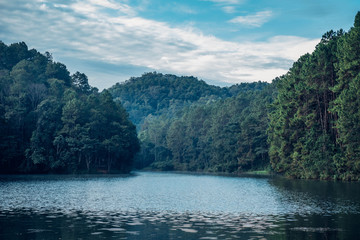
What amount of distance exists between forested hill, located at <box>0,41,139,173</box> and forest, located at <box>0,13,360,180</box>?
0.23 m

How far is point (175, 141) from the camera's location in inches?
6535

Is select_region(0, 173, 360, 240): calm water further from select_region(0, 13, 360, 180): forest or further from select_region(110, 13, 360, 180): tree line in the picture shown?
select_region(0, 13, 360, 180): forest

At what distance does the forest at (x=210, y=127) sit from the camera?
215 feet

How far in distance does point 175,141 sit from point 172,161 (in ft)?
26.5

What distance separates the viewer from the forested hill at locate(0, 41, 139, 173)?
92312 mm

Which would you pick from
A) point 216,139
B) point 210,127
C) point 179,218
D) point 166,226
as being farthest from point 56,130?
point 166,226

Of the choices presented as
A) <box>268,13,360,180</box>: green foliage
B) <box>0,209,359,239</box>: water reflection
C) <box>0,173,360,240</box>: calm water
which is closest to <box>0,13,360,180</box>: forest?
<box>268,13,360,180</box>: green foliage

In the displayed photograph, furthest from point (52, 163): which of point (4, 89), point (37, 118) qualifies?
point (4, 89)

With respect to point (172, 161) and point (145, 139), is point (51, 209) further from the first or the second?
point (145, 139)

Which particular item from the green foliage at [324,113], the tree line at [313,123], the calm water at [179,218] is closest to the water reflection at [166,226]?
the calm water at [179,218]

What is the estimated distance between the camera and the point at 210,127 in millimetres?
159500

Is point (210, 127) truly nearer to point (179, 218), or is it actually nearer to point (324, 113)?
point (324, 113)

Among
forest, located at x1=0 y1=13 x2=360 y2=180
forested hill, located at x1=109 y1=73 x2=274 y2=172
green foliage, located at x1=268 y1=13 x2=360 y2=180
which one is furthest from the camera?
forested hill, located at x1=109 y1=73 x2=274 y2=172

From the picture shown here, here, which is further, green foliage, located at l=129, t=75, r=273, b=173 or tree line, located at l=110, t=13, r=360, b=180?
green foliage, located at l=129, t=75, r=273, b=173
